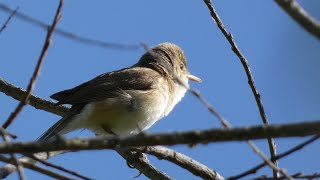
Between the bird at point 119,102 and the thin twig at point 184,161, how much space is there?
883mm

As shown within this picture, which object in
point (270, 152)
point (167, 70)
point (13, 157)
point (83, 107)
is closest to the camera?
point (13, 157)

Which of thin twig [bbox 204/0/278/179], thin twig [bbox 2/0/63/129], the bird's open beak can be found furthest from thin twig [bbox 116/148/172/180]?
the bird's open beak

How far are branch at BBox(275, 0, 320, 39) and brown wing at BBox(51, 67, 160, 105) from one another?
365cm

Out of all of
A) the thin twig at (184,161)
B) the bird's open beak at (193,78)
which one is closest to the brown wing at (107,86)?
the bird's open beak at (193,78)

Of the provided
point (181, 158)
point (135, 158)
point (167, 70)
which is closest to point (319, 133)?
point (181, 158)

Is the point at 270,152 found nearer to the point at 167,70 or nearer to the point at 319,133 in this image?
the point at 319,133

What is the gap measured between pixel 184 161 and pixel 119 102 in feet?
4.54

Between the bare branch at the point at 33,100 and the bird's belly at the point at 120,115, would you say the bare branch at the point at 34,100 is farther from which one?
the bird's belly at the point at 120,115

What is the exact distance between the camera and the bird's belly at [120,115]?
575cm

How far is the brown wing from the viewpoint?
19.4ft

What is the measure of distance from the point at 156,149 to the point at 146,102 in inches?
47.4

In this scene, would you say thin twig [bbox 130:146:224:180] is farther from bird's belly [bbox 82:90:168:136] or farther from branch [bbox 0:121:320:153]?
branch [bbox 0:121:320:153]

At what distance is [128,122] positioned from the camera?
19.0ft

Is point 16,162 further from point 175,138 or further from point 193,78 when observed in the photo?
point 193,78
